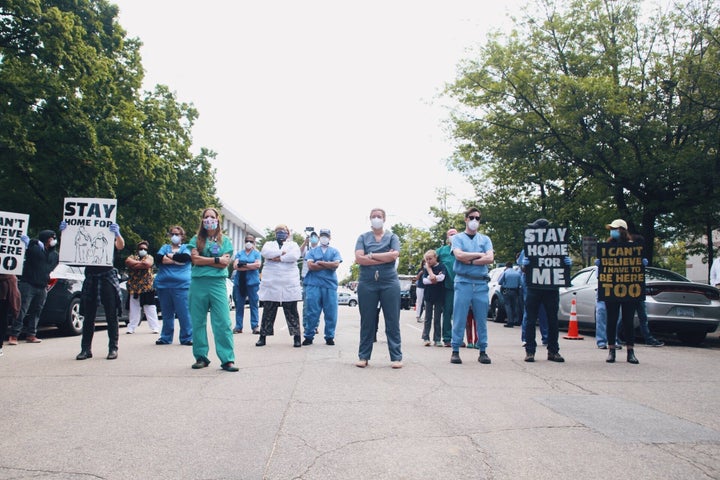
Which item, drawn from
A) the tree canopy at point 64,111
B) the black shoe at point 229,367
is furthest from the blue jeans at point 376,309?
the tree canopy at point 64,111

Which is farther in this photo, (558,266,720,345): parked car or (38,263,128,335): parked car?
(38,263,128,335): parked car

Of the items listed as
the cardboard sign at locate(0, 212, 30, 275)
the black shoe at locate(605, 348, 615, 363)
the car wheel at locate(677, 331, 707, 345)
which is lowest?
the black shoe at locate(605, 348, 615, 363)

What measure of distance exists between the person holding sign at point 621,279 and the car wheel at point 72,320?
9.78 metres

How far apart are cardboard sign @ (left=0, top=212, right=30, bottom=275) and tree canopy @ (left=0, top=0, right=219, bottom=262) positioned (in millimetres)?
11462

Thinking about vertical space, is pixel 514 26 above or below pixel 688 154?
above

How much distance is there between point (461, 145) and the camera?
2616 centimetres

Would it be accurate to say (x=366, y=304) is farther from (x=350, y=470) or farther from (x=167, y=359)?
(x=350, y=470)

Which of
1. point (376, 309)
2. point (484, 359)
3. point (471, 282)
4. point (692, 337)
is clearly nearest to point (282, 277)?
point (376, 309)

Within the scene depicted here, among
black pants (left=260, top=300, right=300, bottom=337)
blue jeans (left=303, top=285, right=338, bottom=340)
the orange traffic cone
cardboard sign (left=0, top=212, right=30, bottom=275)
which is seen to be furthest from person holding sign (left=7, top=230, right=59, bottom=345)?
the orange traffic cone

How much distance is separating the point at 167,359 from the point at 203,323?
1.21 m

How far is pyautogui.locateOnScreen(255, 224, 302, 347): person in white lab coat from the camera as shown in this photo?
10.4m

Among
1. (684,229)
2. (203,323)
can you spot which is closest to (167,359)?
(203,323)

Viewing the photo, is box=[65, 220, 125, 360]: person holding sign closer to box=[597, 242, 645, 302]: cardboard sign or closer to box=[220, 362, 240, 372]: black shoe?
box=[220, 362, 240, 372]: black shoe

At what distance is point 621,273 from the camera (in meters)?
9.34
